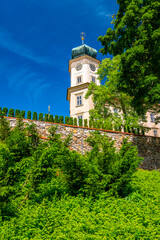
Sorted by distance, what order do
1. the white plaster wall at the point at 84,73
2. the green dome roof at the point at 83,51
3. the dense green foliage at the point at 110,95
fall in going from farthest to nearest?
the green dome roof at the point at 83,51
the white plaster wall at the point at 84,73
the dense green foliage at the point at 110,95

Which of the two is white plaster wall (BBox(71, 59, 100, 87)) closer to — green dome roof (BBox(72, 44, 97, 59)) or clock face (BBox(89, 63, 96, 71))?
clock face (BBox(89, 63, 96, 71))

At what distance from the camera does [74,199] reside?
5008 mm

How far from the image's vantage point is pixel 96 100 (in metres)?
19.4

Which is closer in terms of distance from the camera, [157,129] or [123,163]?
[123,163]

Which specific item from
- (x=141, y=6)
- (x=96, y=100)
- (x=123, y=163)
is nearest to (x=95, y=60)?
(x=96, y=100)

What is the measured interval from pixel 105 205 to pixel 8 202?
240 centimetres

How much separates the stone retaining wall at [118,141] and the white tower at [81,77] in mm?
14499

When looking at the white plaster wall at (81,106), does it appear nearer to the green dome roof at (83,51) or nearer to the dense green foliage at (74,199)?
the green dome roof at (83,51)

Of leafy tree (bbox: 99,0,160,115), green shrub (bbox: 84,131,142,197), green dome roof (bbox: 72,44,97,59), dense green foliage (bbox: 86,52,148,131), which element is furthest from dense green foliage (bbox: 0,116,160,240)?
green dome roof (bbox: 72,44,97,59)

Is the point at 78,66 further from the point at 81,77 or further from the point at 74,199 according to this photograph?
the point at 74,199

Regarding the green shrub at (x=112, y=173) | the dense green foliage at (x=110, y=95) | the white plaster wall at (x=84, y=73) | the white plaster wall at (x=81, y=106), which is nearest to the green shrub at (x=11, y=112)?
the green shrub at (x=112, y=173)

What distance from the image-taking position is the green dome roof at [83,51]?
32719mm

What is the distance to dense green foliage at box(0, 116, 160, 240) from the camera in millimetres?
3506

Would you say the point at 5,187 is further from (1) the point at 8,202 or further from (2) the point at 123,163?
(2) the point at 123,163
